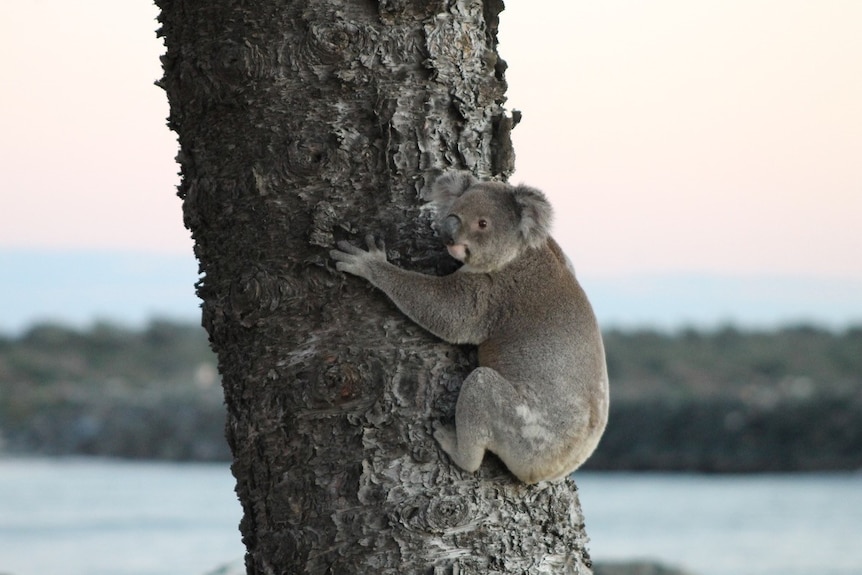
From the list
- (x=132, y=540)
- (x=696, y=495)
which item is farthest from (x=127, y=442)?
(x=696, y=495)

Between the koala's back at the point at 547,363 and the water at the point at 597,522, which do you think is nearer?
the koala's back at the point at 547,363

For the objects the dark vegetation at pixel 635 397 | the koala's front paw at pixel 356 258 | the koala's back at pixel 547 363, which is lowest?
the koala's back at pixel 547 363

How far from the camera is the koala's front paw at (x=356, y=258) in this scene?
240 cm

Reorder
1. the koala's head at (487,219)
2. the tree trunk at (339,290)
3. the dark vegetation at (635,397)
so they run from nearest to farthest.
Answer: the tree trunk at (339,290) → the koala's head at (487,219) → the dark vegetation at (635,397)

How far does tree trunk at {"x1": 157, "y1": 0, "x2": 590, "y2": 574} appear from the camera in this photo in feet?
7.76

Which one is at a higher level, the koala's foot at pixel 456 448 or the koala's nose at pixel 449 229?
the koala's nose at pixel 449 229

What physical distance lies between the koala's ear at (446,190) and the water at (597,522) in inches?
164

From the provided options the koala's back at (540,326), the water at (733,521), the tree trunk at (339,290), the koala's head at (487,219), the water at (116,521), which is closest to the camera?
the tree trunk at (339,290)

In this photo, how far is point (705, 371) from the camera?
44.6 feet

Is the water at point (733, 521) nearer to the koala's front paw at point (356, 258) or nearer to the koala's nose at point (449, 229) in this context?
the koala's nose at point (449, 229)

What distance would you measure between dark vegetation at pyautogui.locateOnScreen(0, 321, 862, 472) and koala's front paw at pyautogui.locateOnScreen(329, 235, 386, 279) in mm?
8870

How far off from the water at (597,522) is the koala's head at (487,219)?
400cm

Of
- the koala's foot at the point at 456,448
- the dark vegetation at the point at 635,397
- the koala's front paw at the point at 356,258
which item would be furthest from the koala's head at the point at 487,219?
the dark vegetation at the point at 635,397

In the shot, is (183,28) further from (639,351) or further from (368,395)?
(639,351)
